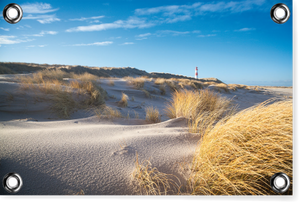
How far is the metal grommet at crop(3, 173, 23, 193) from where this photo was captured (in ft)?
3.21

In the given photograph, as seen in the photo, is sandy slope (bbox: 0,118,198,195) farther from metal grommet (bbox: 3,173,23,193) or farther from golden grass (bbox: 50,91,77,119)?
golden grass (bbox: 50,91,77,119)

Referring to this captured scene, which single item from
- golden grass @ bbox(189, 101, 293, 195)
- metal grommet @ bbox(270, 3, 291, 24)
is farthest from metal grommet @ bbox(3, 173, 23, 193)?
metal grommet @ bbox(270, 3, 291, 24)

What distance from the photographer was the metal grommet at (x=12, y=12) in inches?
49.8

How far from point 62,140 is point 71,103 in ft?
9.54

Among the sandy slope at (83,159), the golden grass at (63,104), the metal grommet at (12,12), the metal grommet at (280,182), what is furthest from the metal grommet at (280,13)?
the golden grass at (63,104)

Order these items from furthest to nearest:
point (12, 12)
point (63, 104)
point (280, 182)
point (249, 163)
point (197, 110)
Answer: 1. point (63, 104)
2. point (197, 110)
3. point (12, 12)
4. point (249, 163)
5. point (280, 182)

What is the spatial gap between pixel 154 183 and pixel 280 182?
790 millimetres

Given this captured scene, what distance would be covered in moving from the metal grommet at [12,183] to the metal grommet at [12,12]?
127 centimetres

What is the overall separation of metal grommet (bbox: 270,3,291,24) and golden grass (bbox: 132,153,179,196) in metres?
1.51

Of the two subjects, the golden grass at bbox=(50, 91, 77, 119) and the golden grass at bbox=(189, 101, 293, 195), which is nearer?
the golden grass at bbox=(189, 101, 293, 195)

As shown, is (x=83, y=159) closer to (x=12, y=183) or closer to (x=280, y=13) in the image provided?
(x=12, y=183)

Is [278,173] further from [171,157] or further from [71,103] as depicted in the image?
[71,103]

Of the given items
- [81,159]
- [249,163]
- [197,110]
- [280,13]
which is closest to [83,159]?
[81,159]

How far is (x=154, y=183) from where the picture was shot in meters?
1.08
